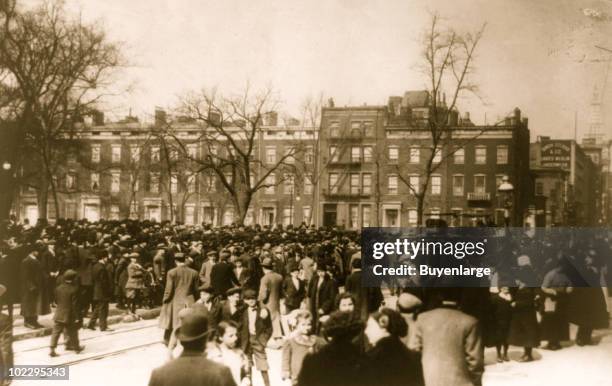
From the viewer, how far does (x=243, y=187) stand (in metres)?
6.93

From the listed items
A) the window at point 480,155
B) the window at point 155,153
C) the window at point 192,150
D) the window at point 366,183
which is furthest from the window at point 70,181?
the window at point 480,155

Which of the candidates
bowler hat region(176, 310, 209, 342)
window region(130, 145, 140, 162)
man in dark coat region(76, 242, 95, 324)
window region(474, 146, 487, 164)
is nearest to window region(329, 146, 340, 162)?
window region(474, 146, 487, 164)

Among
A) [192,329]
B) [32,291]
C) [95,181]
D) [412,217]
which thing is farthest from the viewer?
[95,181]

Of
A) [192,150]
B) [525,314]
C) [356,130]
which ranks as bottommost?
[525,314]

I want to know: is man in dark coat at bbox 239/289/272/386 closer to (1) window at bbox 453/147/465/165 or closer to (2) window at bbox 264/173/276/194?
(2) window at bbox 264/173/276/194

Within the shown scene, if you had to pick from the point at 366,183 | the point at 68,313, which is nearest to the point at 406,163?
the point at 366,183

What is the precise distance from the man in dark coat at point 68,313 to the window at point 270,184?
233cm

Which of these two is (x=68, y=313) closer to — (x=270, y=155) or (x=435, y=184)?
(x=270, y=155)

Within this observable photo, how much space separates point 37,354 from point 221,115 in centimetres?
321

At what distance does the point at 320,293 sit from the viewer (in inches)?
235

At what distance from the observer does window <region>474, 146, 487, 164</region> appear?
6.12 meters

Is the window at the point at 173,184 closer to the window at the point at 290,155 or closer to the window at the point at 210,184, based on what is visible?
the window at the point at 210,184

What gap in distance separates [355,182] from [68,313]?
328 centimetres

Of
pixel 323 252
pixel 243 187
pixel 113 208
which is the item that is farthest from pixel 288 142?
pixel 113 208
